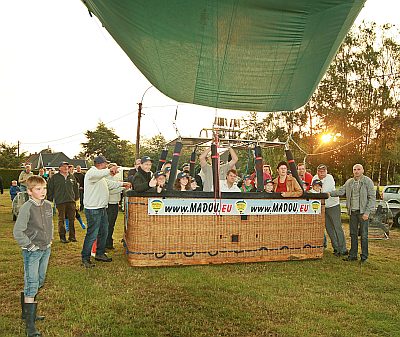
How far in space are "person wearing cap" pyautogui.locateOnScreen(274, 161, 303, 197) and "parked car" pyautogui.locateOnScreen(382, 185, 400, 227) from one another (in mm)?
6789

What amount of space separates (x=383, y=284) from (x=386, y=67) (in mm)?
20361

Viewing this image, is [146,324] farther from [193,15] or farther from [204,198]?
[193,15]

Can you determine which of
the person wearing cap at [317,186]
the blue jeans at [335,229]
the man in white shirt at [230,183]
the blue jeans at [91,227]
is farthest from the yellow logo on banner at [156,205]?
the blue jeans at [335,229]

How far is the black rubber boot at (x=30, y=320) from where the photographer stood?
3.46m

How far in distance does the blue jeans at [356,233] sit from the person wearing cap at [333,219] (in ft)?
1.48

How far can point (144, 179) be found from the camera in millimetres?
6199

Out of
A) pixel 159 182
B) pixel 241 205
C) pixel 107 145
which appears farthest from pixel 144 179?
pixel 107 145

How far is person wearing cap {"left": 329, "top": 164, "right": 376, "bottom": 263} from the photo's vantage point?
6.73 meters

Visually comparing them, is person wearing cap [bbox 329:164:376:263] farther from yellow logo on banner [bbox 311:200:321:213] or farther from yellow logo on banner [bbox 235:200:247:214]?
yellow logo on banner [bbox 235:200:247:214]

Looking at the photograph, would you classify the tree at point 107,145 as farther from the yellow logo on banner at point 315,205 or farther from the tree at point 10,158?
the yellow logo on banner at point 315,205

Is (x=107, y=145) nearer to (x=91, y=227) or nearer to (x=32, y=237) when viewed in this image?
(x=91, y=227)

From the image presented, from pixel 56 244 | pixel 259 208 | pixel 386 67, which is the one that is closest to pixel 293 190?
pixel 259 208

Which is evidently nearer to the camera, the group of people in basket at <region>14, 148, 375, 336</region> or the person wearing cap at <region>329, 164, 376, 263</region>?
the group of people in basket at <region>14, 148, 375, 336</region>

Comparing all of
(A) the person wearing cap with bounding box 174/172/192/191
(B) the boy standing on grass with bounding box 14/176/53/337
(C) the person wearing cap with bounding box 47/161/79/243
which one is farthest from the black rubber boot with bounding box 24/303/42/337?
(C) the person wearing cap with bounding box 47/161/79/243
